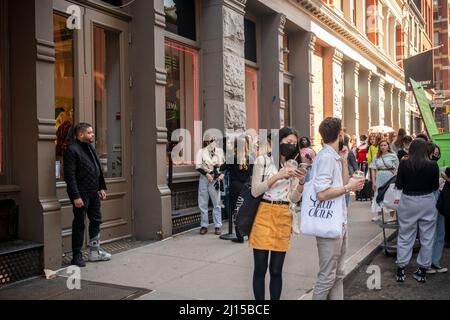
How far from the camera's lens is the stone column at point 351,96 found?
20.0 meters

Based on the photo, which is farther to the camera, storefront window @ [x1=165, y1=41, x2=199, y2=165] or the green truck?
storefront window @ [x1=165, y1=41, x2=199, y2=165]

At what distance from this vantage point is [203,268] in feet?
20.9

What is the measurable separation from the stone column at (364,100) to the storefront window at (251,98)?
37.0ft

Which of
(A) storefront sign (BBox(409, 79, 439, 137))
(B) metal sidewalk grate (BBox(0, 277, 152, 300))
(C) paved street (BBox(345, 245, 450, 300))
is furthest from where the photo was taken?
(A) storefront sign (BBox(409, 79, 439, 137))

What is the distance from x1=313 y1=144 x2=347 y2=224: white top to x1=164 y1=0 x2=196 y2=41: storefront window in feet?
19.6

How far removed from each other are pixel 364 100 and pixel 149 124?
16.5 metres

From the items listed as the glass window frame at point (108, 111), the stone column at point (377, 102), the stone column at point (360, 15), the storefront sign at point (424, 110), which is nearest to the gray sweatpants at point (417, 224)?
the storefront sign at point (424, 110)

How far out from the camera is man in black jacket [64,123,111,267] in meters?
6.32

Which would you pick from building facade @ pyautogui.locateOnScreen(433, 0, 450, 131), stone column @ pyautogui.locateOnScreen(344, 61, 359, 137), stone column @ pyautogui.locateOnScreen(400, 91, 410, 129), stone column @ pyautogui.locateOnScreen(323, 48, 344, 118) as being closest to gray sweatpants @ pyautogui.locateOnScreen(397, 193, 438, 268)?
stone column @ pyautogui.locateOnScreen(323, 48, 344, 118)

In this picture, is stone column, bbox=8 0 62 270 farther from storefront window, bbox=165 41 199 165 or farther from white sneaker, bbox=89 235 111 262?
storefront window, bbox=165 41 199 165

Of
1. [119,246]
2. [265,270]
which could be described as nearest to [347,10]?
[119,246]

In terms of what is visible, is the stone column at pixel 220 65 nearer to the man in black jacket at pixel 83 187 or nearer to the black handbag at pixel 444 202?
the man in black jacket at pixel 83 187

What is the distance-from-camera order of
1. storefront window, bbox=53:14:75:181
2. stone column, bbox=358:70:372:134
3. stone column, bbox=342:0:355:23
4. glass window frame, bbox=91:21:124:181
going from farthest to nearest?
stone column, bbox=358:70:372:134 → stone column, bbox=342:0:355:23 → glass window frame, bbox=91:21:124:181 → storefront window, bbox=53:14:75:181
